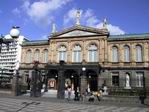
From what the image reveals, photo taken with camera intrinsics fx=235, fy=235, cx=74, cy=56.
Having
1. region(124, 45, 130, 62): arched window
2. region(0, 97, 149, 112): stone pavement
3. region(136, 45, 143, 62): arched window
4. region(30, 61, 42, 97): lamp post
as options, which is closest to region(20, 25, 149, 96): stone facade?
region(136, 45, 143, 62): arched window

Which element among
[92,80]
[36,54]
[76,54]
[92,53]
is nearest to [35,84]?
[92,80]

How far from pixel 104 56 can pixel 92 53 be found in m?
2.65

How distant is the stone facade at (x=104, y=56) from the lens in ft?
143

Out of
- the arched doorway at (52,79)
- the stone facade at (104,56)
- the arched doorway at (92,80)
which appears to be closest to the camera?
the stone facade at (104,56)

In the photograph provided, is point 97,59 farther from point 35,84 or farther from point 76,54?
point 35,84

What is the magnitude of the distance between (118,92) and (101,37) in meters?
17.8

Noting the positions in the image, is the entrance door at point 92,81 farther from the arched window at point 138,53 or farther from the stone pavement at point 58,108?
the stone pavement at point 58,108

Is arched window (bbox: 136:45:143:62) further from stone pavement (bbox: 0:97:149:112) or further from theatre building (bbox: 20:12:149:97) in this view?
stone pavement (bbox: 0:97:149:112)

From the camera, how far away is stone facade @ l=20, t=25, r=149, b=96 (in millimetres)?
43469

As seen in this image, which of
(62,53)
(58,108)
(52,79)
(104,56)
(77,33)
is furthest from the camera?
(62,53)

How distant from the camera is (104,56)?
45.7 metres

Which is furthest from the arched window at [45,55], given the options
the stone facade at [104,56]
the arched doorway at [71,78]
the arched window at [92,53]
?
the arched window at [92,53]

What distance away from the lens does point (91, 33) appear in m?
47.2

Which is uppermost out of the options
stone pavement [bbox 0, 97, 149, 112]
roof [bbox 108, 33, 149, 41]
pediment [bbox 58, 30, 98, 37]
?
pediment [bbox 58, 30, 98, 37]
